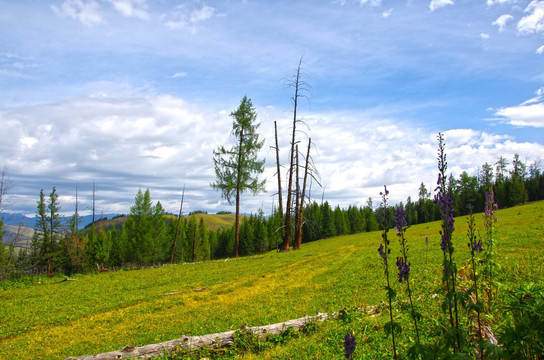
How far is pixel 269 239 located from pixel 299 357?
8064cm

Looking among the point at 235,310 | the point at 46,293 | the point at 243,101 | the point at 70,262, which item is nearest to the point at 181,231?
the point at 70,262

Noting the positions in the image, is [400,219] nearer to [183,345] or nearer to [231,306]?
[183,345]

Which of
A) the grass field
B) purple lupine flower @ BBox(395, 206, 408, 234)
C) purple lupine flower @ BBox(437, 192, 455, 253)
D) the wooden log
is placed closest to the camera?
purple lupine flower @ BBox(437, 192, 455, 253)

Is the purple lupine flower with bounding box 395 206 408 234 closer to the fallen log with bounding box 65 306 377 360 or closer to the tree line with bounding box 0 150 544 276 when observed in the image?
the fallen log with bounding box 65 306 377 360

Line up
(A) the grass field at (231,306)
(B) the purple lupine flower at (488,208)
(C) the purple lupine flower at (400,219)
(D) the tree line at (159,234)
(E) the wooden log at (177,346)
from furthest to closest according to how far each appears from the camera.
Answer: (D) the tree line at (159,234)
(A) the grass field at (231,306)
(E) the wooden log at (177,346)
(B) the purple lupine flower at (488,208)
(C) the purple lupine flower at (400,219)

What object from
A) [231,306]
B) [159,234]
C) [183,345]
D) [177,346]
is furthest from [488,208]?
[159,234]

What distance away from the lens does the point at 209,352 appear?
6.95 meters

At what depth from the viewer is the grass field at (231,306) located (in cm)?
707

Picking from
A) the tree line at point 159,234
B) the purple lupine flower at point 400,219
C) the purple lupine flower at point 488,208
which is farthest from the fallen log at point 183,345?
the tree line at point 159,234

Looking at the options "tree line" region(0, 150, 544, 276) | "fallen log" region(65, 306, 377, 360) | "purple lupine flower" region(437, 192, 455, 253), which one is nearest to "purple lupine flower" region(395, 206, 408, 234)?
"purple lupine flower" region(437, 192, 455, 253)

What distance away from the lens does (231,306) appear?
11.9 m

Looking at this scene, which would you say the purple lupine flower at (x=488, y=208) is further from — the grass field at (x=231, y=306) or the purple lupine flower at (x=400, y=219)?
the purple lupine flower at (x=400, y=219)

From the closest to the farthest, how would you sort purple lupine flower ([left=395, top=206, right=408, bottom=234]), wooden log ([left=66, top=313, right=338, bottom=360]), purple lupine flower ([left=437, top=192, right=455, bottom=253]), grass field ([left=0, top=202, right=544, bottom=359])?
purple lupine flower ([left=437, top=192, right=455, bottom=253]) < purple lupine flower ([left=395, top=206, right=408, bottom=234]) < wooden log ([left=66, top=313, right=338, bottom=360]) < grass field ([left=0, top=202, right=544, bottom=359])

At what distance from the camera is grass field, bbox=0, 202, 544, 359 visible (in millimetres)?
7066
